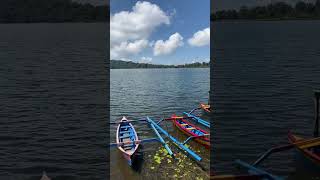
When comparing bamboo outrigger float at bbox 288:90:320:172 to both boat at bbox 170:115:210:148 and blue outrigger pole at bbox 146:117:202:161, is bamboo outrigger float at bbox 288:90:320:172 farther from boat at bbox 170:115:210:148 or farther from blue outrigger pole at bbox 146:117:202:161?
boat at bbox 170:115:210:148

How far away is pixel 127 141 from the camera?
21.9 metres

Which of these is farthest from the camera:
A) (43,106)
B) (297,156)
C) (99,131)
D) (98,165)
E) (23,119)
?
(43,106)

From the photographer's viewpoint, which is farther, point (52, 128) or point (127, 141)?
point (52, 128)

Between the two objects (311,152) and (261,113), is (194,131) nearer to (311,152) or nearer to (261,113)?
(261,113)

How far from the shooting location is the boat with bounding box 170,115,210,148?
21.3m

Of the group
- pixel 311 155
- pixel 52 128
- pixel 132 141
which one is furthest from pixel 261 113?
pixel 52 128

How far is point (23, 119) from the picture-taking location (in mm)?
27359

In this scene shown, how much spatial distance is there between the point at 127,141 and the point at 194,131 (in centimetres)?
518

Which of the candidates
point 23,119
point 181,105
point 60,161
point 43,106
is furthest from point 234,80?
point 60,161

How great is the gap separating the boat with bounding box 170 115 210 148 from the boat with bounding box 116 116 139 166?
3669 millimetres

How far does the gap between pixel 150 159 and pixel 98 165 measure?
9.83ft

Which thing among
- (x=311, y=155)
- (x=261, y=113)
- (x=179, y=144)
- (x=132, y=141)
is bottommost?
(x=179, y=144)

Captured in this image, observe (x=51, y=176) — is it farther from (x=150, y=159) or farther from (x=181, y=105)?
(x=181, y=105)

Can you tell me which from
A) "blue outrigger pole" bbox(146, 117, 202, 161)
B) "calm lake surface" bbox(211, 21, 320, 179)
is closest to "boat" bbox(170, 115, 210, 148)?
"calm lake surface" bbox(211, 21, 320, 179)
